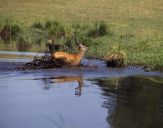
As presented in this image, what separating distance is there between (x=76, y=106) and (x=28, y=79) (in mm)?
4458

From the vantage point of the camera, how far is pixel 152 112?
505 inches

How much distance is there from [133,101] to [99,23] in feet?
80.4

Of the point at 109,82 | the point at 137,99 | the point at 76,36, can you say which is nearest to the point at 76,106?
the point at 137,99

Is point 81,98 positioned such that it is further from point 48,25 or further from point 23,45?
point 48,25

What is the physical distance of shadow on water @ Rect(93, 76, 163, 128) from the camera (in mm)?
11797

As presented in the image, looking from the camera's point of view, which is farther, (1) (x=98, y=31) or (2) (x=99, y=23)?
(2) (x=99, y=23)

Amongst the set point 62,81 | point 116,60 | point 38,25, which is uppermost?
point 38,25

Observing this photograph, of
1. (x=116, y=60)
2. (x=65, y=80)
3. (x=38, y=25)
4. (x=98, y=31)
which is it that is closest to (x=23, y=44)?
(x=98, y=31)

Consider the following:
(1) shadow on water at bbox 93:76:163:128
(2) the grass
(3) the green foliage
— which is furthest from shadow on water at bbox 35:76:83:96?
(3) the green foliage

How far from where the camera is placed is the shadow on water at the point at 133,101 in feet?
38.7

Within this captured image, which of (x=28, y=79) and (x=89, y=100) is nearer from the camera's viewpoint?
(x=89, y=100)

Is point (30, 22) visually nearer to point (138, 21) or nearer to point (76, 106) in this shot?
point (138, 21)

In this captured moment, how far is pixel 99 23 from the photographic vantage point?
38.4 meters

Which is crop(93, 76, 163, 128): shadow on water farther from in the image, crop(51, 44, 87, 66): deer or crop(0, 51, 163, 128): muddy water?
crop(51, 44, 87, 66): deer
